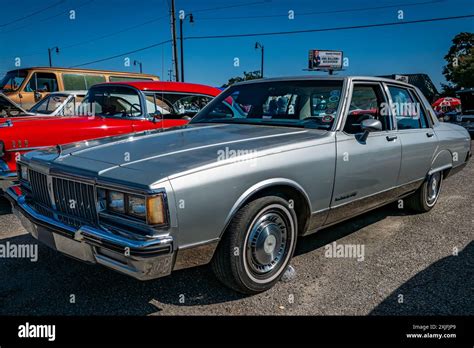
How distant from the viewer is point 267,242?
2.66 meters

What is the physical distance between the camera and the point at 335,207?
3119mm

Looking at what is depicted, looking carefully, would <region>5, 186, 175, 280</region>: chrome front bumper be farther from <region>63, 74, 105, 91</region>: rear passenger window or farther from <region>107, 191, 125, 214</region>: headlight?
<region>63, 74, 105, 91</region>: rear passenger window

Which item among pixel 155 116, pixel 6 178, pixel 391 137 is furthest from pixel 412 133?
pixel 6 178

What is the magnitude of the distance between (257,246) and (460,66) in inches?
1494

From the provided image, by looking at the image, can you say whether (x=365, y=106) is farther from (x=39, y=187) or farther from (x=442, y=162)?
(x=39, y=187)

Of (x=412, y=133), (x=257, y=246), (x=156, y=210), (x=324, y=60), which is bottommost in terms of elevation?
(x=257, y=246)

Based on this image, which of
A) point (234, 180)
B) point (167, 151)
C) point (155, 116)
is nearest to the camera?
point (234, 180)

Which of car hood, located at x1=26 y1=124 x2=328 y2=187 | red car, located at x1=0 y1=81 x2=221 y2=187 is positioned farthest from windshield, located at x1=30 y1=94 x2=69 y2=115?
car hood, located at x1=26 y1=124 x2=328 y2=187

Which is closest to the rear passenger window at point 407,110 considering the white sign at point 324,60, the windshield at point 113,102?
the windshield at point 113,102

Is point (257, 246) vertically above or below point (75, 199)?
below

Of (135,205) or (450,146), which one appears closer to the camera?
(135,205)

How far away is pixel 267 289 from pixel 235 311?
34 centimetres

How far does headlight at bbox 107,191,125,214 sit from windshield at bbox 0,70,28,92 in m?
11.8

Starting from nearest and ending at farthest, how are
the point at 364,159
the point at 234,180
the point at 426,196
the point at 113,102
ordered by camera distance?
the point at 234,180, the point at 364,159, the point at 426,196, the point at 113,102
